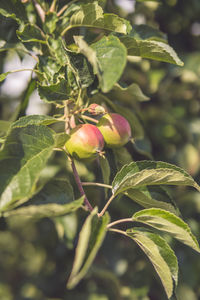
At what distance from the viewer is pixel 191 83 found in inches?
78.5

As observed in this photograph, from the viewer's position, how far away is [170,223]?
2.29 ft

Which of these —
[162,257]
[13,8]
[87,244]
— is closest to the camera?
[87,244]

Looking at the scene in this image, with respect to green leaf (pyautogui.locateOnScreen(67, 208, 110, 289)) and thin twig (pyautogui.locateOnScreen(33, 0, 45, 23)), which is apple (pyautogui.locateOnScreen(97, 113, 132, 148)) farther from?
thin twig (pyautogui.locateOnScreen(33, 0, 45, 23))

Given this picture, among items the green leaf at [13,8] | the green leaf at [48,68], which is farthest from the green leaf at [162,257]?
the green leaf at [13,8]

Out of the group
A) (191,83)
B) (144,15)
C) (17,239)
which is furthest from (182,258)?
(17,239)

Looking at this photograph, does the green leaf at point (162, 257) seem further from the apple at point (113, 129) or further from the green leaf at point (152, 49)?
the green leaf at point (152, 49)

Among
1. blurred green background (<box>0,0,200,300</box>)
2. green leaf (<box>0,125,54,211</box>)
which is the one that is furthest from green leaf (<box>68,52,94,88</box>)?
blurred green background (<box>0,0,200,300</box>)

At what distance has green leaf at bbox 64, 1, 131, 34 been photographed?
2.57 ft

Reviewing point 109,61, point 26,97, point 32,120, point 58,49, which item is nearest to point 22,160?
point 32,120

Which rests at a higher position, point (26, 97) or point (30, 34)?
point (30, 34)

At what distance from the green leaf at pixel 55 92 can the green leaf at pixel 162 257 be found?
0.38m

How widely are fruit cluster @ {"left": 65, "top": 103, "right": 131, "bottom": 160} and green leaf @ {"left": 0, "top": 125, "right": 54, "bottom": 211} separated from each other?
0.08 m

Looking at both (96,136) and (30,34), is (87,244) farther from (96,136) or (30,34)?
(30,34)

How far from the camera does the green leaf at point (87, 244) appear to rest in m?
0.51
